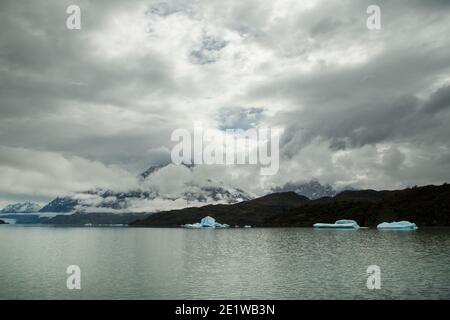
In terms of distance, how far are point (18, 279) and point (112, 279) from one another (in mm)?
13981

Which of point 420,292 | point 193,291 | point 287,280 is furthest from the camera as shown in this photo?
point 287,280

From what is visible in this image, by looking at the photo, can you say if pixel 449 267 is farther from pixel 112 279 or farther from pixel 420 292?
pixel 112 279

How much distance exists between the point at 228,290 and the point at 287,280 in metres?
10.7

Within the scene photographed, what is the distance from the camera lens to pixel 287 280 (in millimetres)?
58281

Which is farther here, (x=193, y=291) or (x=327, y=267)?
(x=327, y=267)

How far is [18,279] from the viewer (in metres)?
59.8
